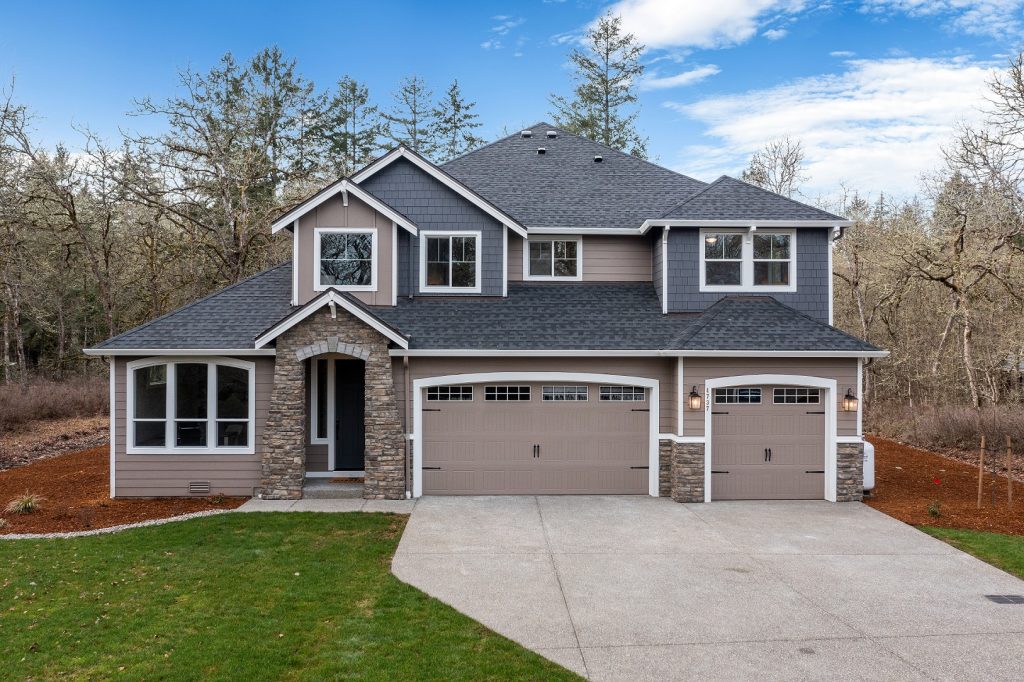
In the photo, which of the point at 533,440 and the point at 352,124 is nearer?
the point at 533,440

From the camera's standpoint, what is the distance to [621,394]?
1220 cm

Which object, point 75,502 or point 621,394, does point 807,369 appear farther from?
point 75,502

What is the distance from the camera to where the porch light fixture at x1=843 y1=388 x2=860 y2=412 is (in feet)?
38.1

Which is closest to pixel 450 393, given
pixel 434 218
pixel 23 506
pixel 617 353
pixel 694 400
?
pixel 617 353

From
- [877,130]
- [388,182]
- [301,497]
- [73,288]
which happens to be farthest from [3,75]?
[877,130]

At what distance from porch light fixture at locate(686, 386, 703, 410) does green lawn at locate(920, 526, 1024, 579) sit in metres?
3.96

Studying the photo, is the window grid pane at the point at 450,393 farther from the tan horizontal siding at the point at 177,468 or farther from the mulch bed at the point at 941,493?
the mulch bed at the point at 941,493

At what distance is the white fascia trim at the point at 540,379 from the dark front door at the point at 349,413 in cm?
171

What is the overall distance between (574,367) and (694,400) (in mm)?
2334

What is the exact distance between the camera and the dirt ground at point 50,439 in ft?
52.7

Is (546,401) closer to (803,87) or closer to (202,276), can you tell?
(803,87)

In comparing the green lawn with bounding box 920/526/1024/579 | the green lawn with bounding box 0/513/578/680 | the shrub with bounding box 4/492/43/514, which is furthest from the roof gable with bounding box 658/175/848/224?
the shrub with bounding box 4/492/43/514

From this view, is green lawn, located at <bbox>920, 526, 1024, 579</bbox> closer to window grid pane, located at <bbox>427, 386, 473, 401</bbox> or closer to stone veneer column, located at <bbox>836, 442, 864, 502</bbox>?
stone veneer column, located at <bbox>836, 442, 864, 502</bbox>

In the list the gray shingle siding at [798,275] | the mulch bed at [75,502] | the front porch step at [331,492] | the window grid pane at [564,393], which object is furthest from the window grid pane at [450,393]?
the gray shingle siding at [798,275]
